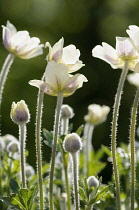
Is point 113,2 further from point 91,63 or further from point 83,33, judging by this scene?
point 91,63

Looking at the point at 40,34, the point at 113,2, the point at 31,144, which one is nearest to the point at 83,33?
the point at 40,34

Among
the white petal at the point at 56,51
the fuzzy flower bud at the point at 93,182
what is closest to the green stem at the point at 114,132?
the fuzzy flower bud at the point at 93,182

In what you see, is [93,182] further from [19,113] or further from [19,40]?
[19,40]

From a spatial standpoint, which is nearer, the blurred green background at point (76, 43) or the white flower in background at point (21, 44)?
the white flower in background at point (21, 44)

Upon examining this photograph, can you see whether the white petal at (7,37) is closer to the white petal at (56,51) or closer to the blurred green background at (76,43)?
the white petal at (56,51)

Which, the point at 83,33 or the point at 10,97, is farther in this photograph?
the point at 83,33

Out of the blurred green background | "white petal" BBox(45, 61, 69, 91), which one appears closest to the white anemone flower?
"white petal" BBox(45, 61, 69, 91)
